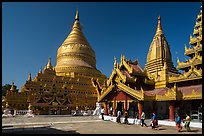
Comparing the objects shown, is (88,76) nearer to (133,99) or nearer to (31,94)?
(31,94)

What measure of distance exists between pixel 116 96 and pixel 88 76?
2309 cm

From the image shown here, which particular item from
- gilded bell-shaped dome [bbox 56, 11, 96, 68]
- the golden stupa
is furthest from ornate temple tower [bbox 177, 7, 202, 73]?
gilded bell-shaped dome [bbox 56, 11, 96, 68]

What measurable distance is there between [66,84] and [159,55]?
18.8 meters

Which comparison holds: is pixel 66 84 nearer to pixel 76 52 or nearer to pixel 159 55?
pixel 76 52

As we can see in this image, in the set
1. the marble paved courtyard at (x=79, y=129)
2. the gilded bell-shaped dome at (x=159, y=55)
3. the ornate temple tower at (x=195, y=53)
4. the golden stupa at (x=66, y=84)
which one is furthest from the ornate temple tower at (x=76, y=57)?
the marble paved courtyard at (x=79, y=129)

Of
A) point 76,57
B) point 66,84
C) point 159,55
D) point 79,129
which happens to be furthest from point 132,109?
point 76,57

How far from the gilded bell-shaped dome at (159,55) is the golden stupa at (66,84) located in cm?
1433

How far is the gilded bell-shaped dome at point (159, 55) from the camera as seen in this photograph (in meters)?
31.1

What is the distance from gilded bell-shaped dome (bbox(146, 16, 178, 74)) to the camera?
31.1 meters

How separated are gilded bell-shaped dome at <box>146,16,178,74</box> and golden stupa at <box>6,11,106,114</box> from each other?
14.3 meters

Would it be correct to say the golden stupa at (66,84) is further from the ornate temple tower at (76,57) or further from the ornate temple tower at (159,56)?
the ornate temple tower at (159,56)

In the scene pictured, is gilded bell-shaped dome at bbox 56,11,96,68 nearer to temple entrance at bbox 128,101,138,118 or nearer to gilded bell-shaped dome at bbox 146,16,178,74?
gilded bell-shaped dome at bbox 146,16,178,74

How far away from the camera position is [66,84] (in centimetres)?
4125

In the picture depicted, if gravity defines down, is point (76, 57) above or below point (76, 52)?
below
